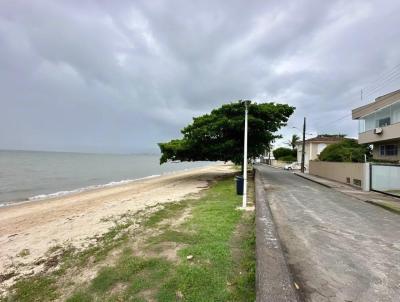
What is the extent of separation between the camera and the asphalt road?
4.14 meters

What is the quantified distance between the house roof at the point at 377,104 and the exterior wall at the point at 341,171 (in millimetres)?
6782

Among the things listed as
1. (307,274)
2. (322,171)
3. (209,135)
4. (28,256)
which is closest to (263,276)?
(307,274)

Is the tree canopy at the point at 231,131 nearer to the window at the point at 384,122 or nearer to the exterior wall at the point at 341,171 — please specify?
the exterior wall at the point at 341,171

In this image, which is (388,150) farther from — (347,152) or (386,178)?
(386,178)

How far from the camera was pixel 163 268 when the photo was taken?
4.99 meters

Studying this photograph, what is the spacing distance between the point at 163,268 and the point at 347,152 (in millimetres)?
32593

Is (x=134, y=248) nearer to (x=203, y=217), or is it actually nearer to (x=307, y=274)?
(x=203, y=217)

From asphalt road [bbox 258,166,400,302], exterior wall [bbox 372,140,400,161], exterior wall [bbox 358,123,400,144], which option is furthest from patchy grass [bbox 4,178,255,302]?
exterior wall [bbox 372,140,400,161]

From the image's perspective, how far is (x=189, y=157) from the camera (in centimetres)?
2878

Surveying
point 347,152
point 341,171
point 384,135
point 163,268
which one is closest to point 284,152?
point 347,152

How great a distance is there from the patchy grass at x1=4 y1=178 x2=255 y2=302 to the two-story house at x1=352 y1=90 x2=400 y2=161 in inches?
871

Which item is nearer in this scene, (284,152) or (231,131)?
(231,131)

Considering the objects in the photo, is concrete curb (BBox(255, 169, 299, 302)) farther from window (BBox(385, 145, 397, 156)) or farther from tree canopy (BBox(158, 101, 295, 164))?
window (BBox(385, 145, 397, 156))

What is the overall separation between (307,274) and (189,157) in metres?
24.3
